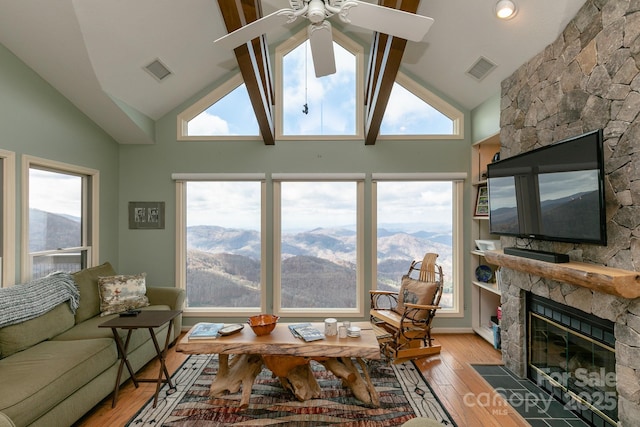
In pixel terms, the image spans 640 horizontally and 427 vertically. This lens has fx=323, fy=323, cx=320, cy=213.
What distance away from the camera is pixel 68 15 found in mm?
2537

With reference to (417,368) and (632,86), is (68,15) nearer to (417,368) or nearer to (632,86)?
(632,86)

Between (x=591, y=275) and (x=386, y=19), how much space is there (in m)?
1.96

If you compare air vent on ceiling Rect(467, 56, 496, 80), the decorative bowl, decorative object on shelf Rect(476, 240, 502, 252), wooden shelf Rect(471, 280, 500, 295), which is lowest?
the decorative bowl

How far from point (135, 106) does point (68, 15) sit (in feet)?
3.96

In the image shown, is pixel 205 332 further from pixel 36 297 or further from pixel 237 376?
pixel 36 297

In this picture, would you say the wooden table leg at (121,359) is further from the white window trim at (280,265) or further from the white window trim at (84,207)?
the white window trim at (280,265)

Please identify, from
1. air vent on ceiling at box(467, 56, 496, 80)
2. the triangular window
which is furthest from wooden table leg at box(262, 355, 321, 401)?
air vent on ceiling at box(467, 56, 496, 80)

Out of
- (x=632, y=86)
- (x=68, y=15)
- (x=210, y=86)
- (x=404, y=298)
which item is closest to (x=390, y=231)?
(x=404, y=298)

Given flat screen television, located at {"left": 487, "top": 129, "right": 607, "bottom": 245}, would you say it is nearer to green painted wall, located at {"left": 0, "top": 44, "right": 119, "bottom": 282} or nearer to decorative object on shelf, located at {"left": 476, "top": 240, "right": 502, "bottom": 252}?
decorative object on shelf, located at {"left": 476, "top": 240, "right": 502, "bottom": 252}

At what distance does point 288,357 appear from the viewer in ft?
8.36

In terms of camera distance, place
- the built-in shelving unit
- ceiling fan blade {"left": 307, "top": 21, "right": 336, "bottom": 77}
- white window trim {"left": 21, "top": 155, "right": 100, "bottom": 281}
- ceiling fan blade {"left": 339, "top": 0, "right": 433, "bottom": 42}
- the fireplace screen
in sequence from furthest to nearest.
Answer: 1. the built-in shelving unit
2. white window trim {"left": 21, "top": 155, "right": 100, "bottom": 281}
3. the fireplace screen
4. ceiling fan blade {"left": 307, "top": 21, "right": 336, "bottom": 77}
5. ceiling fan blade {"left": 339, "top": 0, "right": 433, "bottom": 42}

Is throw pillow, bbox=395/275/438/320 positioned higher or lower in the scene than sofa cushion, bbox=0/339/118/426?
higher

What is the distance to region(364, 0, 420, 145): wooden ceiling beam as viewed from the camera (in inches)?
93.9

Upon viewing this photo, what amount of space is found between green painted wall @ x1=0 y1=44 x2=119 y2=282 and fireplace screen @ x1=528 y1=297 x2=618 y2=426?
14.9ft
